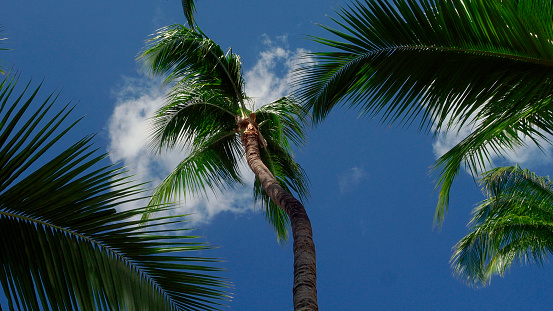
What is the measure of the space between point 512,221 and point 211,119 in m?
6.50

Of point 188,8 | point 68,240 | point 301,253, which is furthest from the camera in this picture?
point 188,8

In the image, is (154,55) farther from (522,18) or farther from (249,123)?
(522,18)

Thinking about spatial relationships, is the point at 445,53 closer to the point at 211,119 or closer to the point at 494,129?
the point at 494,129

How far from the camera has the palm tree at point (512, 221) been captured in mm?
9656

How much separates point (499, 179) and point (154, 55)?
7390mm

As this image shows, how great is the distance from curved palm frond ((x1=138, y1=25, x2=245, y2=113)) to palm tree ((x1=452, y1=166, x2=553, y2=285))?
5.66 m

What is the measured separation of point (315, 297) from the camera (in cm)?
367

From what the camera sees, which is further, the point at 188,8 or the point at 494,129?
the point at 188,8

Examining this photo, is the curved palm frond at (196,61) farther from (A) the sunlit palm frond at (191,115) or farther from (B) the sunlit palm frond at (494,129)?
(B) the sunlit palm frond at (494,129)

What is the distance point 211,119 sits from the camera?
9.52m

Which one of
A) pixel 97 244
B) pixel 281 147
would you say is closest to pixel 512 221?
pixel 281 147

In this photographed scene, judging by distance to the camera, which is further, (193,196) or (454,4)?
(193,196)

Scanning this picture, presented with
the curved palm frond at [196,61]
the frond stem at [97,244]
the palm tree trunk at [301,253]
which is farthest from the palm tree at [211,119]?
the frond stem at [97,244]

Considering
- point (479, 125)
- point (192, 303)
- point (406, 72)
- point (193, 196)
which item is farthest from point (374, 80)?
point (193, 196)
